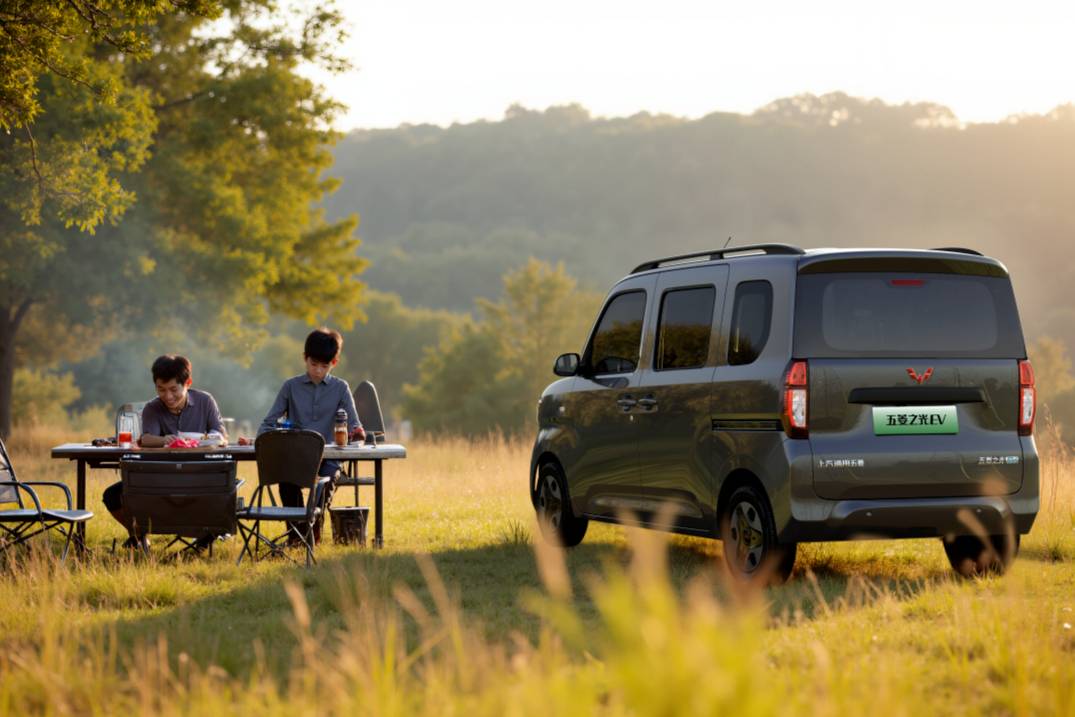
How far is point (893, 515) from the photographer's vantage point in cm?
876

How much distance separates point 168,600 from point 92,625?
1.11 meters

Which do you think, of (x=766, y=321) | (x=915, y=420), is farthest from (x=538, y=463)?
(x=915, y=420)

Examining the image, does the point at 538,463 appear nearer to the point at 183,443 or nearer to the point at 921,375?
the point at 183,443

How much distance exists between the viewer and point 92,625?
304 inches

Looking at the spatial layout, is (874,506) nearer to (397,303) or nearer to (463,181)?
(397,303)

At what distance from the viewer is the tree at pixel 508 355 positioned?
80.8m

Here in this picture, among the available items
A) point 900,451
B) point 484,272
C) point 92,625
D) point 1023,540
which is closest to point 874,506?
point 900,451

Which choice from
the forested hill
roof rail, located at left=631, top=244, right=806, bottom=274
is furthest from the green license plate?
the forested hill

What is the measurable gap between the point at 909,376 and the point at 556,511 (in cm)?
407

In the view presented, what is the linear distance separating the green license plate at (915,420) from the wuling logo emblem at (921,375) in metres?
0.16

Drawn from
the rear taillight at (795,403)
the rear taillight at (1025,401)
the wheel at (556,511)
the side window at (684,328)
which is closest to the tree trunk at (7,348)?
the wheel at (556,511)

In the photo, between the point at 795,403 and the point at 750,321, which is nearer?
the point at 795,403

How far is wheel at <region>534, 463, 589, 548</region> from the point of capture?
1198 cm

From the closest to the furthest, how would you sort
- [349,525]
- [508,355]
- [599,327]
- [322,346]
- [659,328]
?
[659,328] → [599,327] → [322,346] → [349,525] → [508,355]
